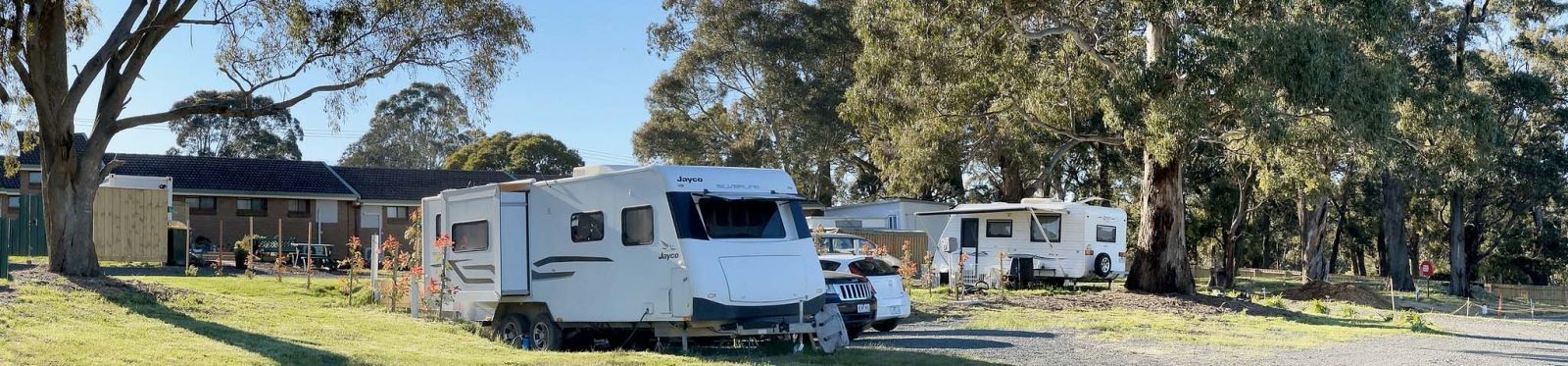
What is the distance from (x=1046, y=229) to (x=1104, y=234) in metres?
1.39

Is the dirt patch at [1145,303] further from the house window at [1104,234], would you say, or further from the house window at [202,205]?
the house window at [202,205]

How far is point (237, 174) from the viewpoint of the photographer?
44.8m

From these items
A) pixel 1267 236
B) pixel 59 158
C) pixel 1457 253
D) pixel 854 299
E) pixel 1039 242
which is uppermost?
pixel 59 158

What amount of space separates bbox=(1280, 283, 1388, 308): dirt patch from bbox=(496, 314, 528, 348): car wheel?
18.8 meters

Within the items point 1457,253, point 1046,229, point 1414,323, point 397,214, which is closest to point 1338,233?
point 1457,253

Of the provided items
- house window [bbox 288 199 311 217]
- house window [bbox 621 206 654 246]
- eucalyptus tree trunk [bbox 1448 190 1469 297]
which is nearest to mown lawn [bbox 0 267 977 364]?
house window [bbox 621 206 654 246]

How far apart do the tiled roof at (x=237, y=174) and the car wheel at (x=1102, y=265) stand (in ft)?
89.5

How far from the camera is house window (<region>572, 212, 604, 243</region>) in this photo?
1319 centimetres

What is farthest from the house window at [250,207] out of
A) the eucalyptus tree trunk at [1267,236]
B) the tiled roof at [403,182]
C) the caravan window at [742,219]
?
the eucalyptus tree trunk at [1267,236]

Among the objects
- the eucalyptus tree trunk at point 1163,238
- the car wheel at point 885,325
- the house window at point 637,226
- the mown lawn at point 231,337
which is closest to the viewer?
the mown lawn at point 231,337

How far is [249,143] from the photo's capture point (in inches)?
2761

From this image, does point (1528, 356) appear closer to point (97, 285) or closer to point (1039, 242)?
point (1039, 242)

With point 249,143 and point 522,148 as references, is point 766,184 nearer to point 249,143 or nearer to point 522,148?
point 522,148

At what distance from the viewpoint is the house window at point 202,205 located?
43.2 m
